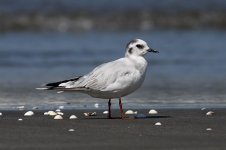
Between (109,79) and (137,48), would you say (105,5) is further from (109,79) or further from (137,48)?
(109,79)

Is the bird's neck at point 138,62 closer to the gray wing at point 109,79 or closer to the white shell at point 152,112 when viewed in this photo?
the gray wing at point 109,79

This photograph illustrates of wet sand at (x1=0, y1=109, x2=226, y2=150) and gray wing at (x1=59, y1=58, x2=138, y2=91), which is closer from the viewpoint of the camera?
wet sand at (x1=0, y1=109, x2=226, y2=150)

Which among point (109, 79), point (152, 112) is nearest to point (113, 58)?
point (152, 112)

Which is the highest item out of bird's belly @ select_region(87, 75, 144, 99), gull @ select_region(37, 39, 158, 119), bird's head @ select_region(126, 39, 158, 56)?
bird's head @ select_region(126, 39, 158, 56)

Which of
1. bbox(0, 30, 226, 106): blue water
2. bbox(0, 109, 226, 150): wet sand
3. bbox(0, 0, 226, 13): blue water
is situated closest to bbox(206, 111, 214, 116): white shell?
bbox(0, 109, 226, 150): wet sand

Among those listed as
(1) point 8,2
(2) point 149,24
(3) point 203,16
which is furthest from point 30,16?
(3) point 203,16

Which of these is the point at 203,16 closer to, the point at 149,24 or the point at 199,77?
the point at 149,24

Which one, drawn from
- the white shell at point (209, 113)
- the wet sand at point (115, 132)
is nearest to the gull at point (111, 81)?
the wet sand at point (115, 132)

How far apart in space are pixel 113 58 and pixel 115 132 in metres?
8.50

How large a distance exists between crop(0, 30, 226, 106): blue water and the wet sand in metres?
1.72

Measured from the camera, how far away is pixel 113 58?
52.5 feet

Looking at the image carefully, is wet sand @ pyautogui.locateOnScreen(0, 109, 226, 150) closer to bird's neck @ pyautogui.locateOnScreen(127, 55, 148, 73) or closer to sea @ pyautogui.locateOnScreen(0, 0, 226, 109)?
bird's neck @ pyautogui.locateOnScreen(127, 55, 148, 73)

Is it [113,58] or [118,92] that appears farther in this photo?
[113,58]

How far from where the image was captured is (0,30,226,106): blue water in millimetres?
11195
